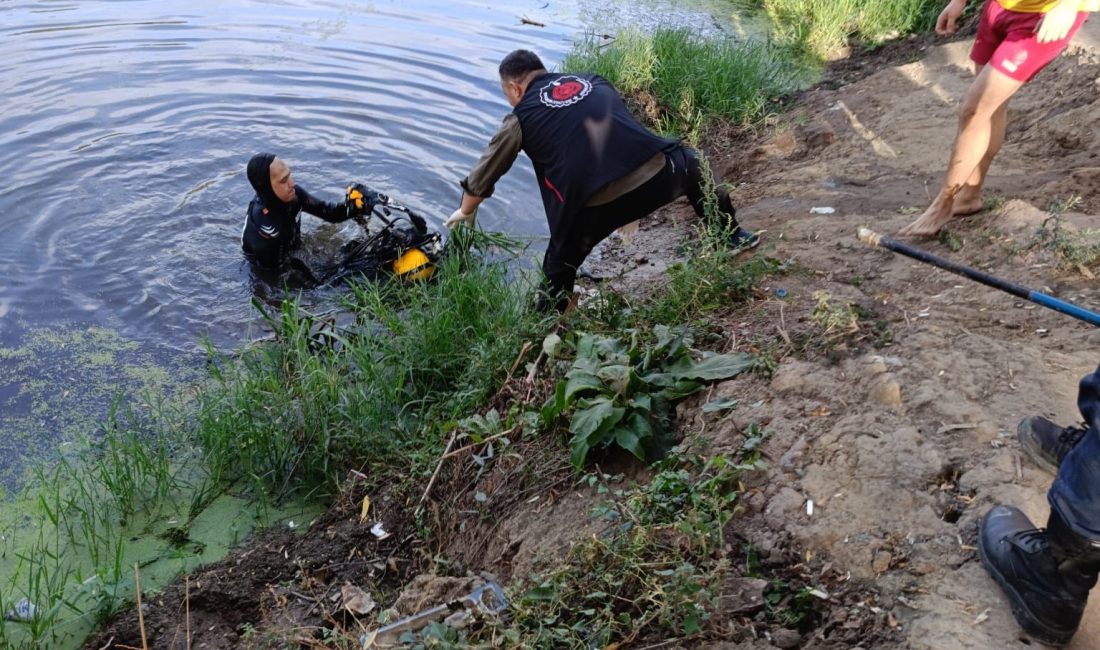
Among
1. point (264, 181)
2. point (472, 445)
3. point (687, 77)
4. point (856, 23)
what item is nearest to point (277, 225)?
point (264, 181)

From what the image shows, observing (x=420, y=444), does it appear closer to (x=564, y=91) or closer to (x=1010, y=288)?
(x=564, y=91)

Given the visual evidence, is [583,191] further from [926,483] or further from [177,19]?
[177,19]

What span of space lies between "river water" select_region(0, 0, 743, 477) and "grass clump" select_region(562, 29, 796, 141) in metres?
1.19

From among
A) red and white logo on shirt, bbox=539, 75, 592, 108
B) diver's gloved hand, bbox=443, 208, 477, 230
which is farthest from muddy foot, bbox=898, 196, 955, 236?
diver's gloved hand, bbox=443, 208, 477, 230

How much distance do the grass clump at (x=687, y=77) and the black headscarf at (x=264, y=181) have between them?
10.3ft

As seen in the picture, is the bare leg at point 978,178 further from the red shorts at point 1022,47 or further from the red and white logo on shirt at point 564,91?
the red and white logo on shirt at point 564,91

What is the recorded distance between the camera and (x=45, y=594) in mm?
3277

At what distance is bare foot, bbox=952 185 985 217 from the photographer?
4473 mm

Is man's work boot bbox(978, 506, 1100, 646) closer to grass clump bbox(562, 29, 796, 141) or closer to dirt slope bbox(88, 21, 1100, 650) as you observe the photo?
dirt slope bbox(88, 21, 1100, 650)

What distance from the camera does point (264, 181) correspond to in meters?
5.66

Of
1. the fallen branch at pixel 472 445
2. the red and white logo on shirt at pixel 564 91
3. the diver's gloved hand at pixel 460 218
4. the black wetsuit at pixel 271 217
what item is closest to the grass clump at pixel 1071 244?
the red and white logo on shirt at pixel 564 91

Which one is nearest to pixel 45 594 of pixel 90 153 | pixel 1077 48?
pixel 90 153

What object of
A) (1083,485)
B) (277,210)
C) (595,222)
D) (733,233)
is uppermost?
(1083,485)

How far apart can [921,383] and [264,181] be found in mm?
4284
